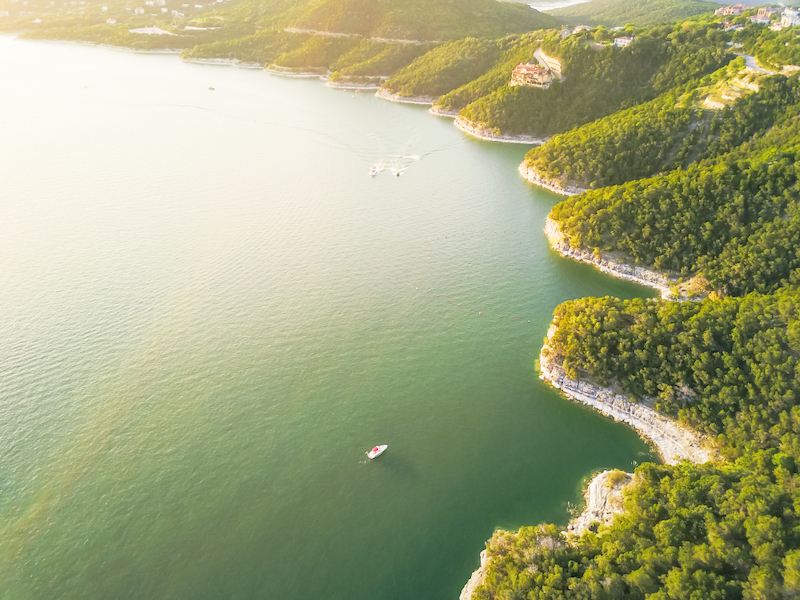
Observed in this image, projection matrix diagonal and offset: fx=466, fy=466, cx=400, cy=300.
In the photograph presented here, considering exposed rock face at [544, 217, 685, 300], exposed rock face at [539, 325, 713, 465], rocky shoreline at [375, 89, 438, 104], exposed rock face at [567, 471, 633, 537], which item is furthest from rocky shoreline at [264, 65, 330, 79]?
exposed rock face at [567, 471, 633, 537]

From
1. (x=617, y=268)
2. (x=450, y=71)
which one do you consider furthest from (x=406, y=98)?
(x=617, y=268)

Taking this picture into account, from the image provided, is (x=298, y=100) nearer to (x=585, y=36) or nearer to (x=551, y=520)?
(x=585, y=36)

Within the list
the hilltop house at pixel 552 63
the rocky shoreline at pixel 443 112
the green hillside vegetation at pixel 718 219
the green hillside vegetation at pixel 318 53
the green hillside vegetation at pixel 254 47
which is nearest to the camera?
the green hillside vegetation at pixel 718 219

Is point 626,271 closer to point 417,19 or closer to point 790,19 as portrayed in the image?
point 790,19

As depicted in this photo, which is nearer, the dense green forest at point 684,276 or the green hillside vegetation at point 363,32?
the dense green forest at point 684,276

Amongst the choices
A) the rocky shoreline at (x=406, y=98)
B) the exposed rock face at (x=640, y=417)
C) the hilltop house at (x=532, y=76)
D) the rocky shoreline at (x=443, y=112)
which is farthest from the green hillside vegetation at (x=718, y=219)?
the rocky shoreline at (x=406, y=98)

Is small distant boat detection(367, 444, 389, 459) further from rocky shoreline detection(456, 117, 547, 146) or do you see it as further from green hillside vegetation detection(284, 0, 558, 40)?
green hillside vegetation detection(284, 0, 558, 40)

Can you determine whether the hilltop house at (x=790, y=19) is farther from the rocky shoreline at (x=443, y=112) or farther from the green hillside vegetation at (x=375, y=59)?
the green hillside vegetation at (x=375, y=59)
